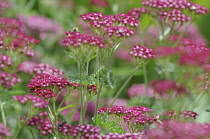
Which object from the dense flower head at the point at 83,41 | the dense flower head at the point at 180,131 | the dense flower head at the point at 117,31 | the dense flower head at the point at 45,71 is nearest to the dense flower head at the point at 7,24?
the dense flower head at the point at 45,71

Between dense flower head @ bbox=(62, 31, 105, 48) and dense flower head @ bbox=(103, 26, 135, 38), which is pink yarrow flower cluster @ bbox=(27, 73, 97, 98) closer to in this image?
dense flower head @ bbox=(62, 31, 105, 48)

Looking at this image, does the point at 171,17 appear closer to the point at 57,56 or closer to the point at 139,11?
the point at 139,11

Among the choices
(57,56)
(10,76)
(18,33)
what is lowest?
(57,56)

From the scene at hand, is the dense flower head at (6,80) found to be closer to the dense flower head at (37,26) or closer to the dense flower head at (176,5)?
the dense flower head at (176,5)

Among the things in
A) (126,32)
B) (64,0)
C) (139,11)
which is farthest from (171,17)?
(64,0)

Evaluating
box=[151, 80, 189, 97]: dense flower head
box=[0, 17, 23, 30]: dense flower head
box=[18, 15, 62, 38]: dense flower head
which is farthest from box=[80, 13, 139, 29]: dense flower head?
box=[18, 15, 62, 38]: dense flower head
